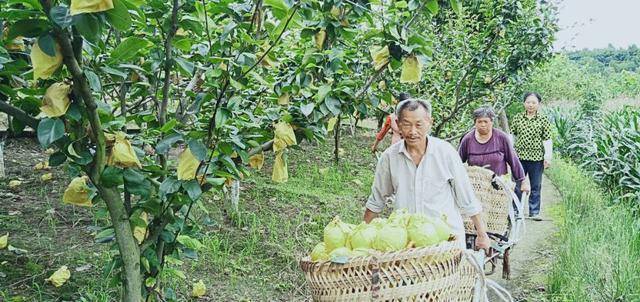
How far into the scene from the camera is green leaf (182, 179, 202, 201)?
2.23m

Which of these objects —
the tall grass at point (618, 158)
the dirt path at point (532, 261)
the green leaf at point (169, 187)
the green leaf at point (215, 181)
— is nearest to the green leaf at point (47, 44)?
the green leaf at point (169, 187)

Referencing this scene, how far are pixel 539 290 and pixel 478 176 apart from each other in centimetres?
100

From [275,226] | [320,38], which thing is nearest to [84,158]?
[320,38]

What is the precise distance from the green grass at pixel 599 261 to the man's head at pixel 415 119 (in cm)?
171

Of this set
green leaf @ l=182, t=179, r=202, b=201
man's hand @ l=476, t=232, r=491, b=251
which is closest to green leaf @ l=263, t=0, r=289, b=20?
green leaf @ l=182, t=179, r=202, b=201

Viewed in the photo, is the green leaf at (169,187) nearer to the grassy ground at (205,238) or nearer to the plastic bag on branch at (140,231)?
the plastic bag on branch at (140,231)

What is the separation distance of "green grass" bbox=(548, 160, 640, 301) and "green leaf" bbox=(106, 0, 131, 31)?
320 centimetres

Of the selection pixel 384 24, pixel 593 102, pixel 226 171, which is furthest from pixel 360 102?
pixel 593 102

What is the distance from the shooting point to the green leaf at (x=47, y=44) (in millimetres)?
1709

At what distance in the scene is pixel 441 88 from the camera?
779 cm

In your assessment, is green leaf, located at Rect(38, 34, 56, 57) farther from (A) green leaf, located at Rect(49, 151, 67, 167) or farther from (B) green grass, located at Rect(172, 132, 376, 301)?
(B) green grass, located at Rect(172, 132, 376, 301)

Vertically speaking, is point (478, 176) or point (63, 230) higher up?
point (478, 176)

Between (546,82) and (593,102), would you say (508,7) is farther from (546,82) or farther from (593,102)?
(546,82)

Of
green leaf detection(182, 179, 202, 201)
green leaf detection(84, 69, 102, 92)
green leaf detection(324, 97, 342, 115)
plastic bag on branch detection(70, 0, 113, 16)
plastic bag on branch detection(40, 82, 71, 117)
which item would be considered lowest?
green leaf detection(182, 179, 202, 201)
